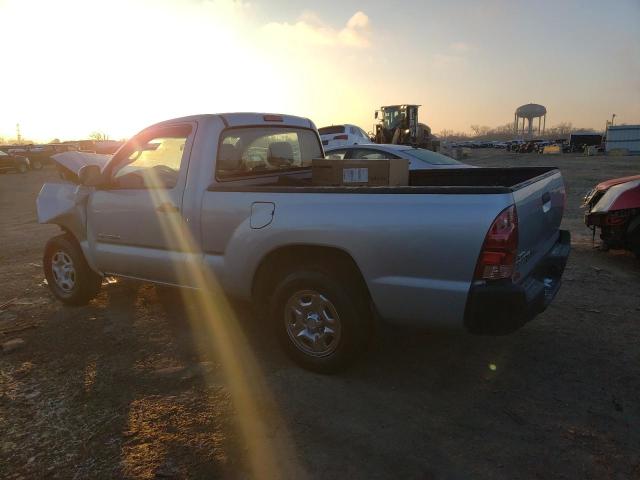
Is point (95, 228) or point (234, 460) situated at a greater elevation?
point (95, 228)

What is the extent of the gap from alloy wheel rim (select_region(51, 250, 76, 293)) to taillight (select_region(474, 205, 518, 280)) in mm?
4270

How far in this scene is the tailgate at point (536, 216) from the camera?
294 centimetres

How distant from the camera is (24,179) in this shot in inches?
1089

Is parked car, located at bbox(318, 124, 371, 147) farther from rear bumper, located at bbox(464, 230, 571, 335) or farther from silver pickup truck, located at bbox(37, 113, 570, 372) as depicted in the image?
rear bumper, located at bbox(464, 230, 571, 335)

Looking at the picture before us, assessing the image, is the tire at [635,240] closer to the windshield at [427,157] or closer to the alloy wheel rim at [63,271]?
the windshield at [427,157]

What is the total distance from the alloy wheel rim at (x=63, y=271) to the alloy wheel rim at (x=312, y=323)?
2.86 meters

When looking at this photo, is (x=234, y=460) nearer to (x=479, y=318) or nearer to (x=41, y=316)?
(x=479, y=318)

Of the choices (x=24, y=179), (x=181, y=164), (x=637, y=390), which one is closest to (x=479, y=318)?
(x=637, y=390)

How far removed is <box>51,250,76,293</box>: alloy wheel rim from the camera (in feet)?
17.1

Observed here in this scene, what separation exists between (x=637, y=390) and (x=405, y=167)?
255cm

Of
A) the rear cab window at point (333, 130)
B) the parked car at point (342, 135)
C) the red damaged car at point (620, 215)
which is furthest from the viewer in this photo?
the rear cab window at point (333, 130)

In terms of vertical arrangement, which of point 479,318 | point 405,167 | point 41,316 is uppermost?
point 405,167

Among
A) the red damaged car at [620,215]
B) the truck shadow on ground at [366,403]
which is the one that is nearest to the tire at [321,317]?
the truck shadow on ground at [366,403]

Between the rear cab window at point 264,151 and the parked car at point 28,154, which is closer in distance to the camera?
the rear cab window at point 264,151
